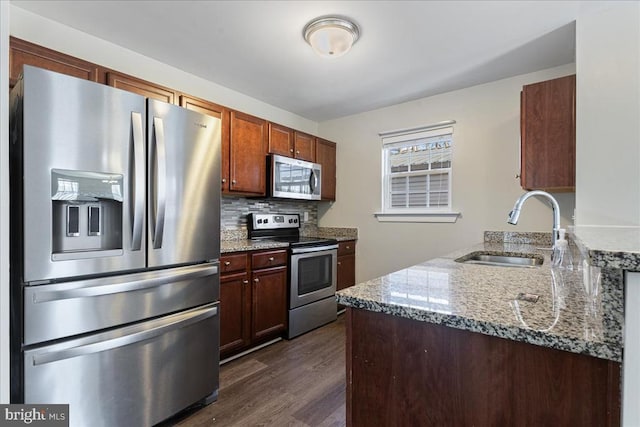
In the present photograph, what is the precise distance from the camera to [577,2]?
187 cm

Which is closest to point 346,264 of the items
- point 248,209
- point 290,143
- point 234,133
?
point 248,209

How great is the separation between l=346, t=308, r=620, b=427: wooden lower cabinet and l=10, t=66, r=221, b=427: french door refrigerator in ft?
3.96

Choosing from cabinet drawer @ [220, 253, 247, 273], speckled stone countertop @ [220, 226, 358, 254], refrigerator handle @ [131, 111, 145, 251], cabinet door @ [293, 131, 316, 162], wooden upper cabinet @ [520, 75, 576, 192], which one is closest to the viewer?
refrigerator handle @ [131, 111, 145, 251]

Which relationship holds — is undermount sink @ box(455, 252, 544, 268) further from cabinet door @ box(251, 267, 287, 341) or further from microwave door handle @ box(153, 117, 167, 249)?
microwave door handle @ box(153, 117, 167, 249)

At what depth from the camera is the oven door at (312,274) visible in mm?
3006

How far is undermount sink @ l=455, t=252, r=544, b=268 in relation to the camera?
2.09 m

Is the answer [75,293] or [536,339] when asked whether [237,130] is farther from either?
[536,339]

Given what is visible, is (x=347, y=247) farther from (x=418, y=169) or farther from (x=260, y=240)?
(x=418, y=169)

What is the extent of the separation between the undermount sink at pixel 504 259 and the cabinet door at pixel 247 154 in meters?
1.96

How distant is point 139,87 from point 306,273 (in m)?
2.09

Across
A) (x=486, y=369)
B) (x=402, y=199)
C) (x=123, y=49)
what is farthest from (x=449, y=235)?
(x=123, y=49)

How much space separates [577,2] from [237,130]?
2.55m

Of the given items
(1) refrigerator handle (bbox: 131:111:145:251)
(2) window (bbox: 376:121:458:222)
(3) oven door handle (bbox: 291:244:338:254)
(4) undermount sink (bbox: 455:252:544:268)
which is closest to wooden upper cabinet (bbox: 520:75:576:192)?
(4) undermount sink (bbox: 455:252:544:268)

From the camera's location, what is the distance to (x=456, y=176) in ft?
10.5
